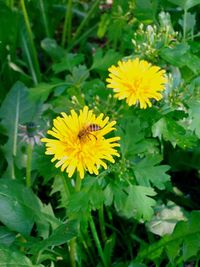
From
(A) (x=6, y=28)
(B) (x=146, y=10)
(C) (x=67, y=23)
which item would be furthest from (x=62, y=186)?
(C) (x=67, y=23)

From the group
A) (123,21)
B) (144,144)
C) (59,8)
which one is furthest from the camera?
(59,8)

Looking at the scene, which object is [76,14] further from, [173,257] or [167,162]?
[173,257]

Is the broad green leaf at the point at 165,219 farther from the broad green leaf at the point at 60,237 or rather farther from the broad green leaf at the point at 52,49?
the broad green leaf at the point at 52,49

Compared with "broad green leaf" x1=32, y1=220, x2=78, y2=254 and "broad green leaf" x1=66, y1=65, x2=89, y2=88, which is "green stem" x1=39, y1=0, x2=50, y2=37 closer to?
"broad green leaf" x1=66, y1=65, x2=89, y2=88

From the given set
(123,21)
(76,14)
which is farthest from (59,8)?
(123,21)

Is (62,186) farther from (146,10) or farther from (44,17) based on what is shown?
(44,17)

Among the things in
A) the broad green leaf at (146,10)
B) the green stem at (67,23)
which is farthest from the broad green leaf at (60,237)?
the green stem at (67,23)

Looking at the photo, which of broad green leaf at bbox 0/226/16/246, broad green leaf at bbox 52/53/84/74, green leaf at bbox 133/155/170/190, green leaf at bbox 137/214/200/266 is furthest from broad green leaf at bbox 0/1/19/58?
green leaf at bbox 137/214/200/266
